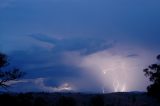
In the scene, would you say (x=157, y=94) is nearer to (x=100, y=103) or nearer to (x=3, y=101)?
(x=100, y=103)

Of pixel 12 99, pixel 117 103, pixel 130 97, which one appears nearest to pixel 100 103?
pixel 117 103

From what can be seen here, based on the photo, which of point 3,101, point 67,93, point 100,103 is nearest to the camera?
point 3,101

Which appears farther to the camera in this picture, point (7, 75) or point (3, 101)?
point (3, 101)

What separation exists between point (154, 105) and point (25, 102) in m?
44.1

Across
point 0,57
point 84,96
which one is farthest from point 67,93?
point 0,57

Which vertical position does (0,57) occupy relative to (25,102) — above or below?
above

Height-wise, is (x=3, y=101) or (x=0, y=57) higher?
(x=0, y=57)

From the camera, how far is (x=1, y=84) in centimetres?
7569

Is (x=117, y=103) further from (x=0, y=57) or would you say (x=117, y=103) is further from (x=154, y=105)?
(x=0, y=57)

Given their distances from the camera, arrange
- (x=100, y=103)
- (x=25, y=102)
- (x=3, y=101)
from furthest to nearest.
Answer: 1. (x=100, y=103)
2. (x=25, y=102)
3. (x=3, y=101)

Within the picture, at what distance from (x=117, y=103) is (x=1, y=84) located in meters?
55.2

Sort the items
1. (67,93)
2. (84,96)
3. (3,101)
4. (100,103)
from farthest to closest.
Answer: (67,93), (84,96), (100,103), (3,101)

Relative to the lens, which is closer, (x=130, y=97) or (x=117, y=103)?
(x=117, y=103)

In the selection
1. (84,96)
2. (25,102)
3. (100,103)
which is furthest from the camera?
(84,96)
